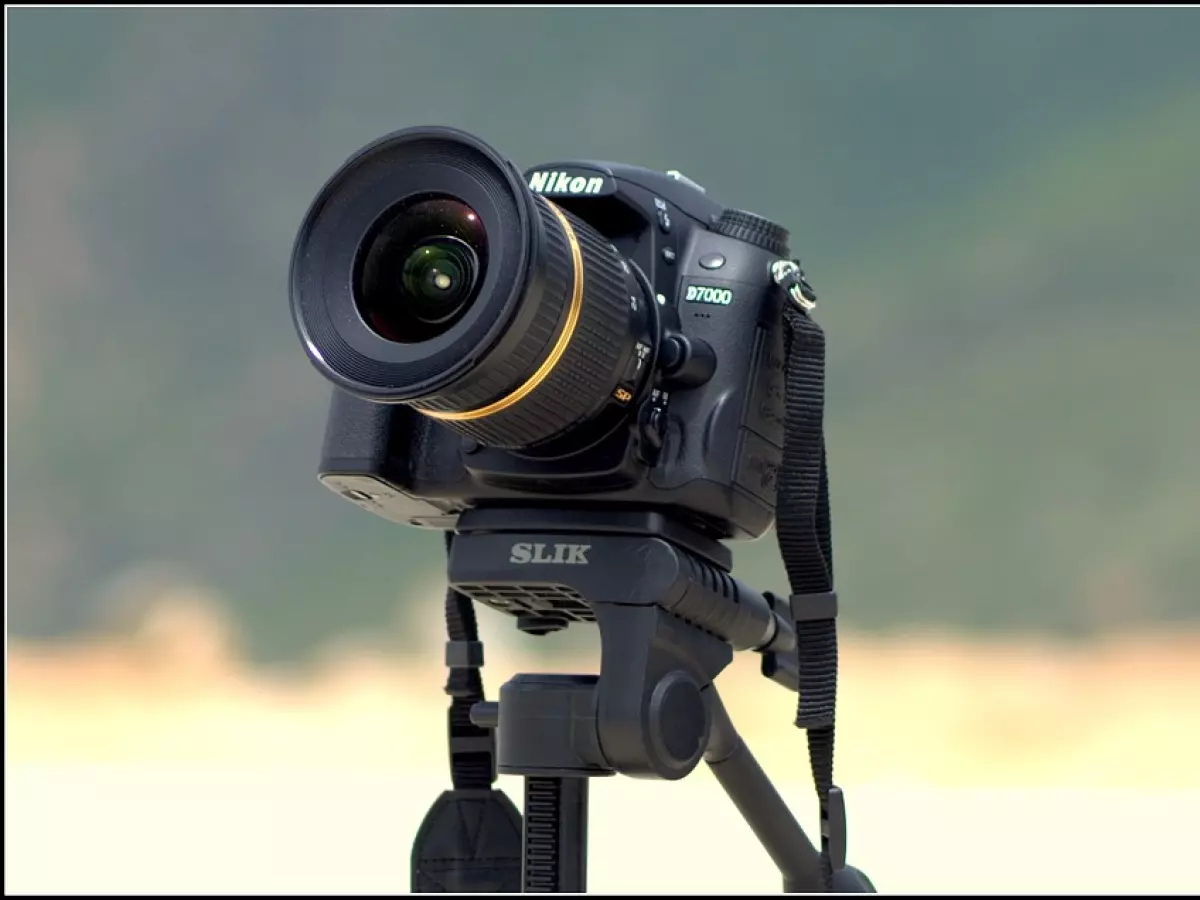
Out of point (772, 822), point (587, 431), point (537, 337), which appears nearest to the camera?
point (537, 337)

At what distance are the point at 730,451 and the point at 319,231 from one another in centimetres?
32

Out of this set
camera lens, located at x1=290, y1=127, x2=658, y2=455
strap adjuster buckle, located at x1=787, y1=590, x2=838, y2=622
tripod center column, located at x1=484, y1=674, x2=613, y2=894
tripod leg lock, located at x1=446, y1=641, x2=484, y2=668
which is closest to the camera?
camera lens, located at x1=290, y1=127, x2=658, y2=455

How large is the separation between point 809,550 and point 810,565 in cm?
1

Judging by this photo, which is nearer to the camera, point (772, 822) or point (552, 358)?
point (552, 358)

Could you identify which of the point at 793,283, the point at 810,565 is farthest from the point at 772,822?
the point at 793,283

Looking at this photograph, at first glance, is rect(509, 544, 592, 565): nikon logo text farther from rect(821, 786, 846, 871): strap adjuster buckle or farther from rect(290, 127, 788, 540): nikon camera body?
rect(821, 786, 846, 871): strap adjuster buckle

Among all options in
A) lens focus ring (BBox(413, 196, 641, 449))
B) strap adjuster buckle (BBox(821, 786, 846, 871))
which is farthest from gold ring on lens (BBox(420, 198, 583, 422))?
Answer: strap adjuster buckle (BBox(821, 786, 846, 871))

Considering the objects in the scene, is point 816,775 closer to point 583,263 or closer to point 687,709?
point 687,709

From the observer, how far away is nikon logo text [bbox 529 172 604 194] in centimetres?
118

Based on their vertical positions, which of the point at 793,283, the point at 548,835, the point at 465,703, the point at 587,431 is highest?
the point at 793,283

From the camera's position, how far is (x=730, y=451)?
3.78ft

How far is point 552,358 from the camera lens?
1038 mm

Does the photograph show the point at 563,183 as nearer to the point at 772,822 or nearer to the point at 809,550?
the point at 809,550

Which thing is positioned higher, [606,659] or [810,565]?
[810,565]
